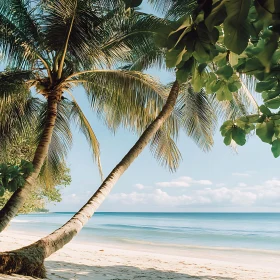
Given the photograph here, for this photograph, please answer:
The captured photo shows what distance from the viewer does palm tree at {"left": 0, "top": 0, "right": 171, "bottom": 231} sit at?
19.9 ft

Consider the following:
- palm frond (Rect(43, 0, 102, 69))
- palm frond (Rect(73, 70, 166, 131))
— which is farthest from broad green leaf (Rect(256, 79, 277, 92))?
palm frond (Rect(73, 70, 166, 131))

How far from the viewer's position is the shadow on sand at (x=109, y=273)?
6.13 metres

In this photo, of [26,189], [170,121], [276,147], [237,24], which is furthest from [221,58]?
[170,121]

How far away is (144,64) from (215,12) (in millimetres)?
7795

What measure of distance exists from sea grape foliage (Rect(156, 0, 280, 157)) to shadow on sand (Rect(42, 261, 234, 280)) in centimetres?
504

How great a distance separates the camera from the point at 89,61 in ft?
20.8

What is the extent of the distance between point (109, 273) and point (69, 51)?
4165 millimetres

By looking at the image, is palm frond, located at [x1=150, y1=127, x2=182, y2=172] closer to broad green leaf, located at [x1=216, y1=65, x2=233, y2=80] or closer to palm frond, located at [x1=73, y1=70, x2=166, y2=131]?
palm frond, located at [x1=73, y1=70, x2=166, y2=131]

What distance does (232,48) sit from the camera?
0.81 metres

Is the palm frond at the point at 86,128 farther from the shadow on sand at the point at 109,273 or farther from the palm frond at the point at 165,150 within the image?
the shadow on sand at the point at 109,273

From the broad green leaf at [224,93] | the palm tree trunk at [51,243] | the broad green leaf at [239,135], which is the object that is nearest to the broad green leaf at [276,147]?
the broad green leaf at [239,135]

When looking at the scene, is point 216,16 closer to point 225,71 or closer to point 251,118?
point 225,71

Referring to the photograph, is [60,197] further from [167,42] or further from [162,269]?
[167,42]

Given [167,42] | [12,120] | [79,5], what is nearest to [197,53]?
[167,42]
